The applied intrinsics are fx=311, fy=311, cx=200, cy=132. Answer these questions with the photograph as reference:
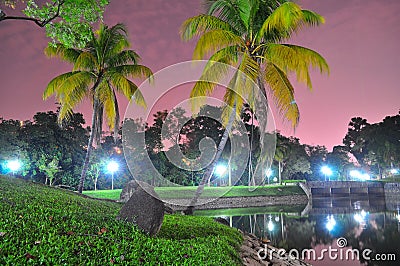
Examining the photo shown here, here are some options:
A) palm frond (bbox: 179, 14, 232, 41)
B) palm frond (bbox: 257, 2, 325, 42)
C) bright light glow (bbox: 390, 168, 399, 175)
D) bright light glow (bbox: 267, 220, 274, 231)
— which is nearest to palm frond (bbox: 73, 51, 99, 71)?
palm frond (bbox: 179, 14, 232, 41)

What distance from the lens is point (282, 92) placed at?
11.5 meters

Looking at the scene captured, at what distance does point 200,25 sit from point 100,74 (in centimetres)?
583

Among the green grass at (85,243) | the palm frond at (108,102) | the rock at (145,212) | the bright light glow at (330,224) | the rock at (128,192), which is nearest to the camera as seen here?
the green grass at (85,243)

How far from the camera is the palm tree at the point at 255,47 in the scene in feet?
36.4

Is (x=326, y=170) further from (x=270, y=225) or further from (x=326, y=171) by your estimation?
(x=270, y=225)

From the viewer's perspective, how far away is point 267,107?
1185 centimetres

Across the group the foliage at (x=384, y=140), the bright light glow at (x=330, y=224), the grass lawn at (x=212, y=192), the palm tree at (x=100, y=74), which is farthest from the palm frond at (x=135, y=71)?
the foliage at (x=384, y=140)

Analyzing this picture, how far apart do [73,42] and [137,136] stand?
30815mm

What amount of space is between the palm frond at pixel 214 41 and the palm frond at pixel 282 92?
1668 millimetres

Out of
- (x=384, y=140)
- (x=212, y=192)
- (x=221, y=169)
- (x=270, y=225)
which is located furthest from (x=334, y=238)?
(x=384, y=140)

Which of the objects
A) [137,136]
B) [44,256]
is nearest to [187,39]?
[44,256]

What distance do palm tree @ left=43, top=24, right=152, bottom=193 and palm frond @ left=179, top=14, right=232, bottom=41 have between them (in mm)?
3864

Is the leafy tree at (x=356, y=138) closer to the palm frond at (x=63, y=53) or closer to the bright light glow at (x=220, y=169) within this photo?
the bright light glow at (x=220, y=169)

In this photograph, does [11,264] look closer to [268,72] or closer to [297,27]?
[268,72]
